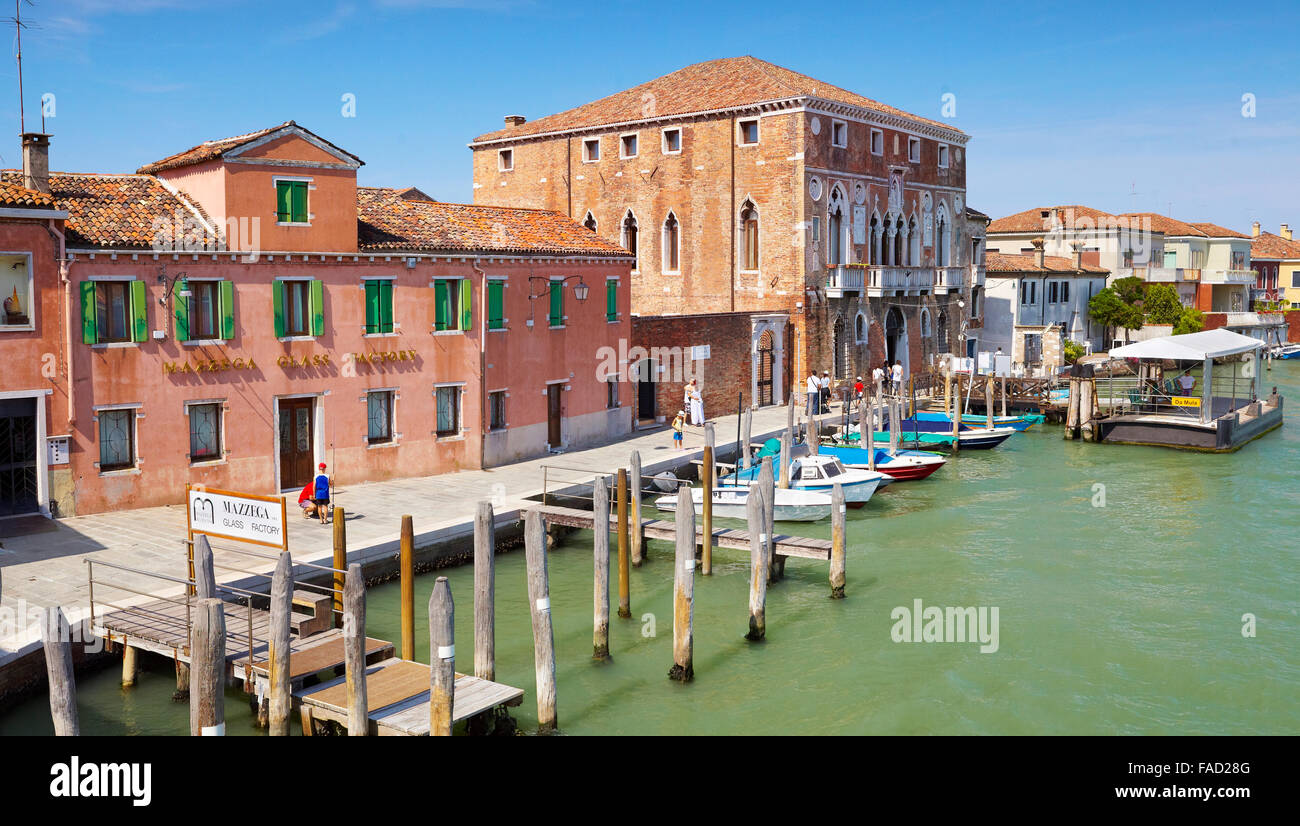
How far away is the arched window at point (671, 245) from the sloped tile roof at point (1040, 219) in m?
27.5

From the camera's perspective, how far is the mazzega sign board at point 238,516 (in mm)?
12130

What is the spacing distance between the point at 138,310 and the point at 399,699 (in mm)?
9087

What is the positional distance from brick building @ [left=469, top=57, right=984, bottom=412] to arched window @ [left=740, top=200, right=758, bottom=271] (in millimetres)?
47

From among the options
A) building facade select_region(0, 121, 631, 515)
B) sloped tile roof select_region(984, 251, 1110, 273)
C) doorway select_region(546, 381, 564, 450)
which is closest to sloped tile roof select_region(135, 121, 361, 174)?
building facade select_region(0, 121, 631, 515)

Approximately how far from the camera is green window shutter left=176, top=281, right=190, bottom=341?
1697 centimetres

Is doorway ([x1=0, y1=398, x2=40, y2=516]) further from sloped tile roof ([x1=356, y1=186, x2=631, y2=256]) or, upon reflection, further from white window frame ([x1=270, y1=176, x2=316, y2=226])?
sloped tile roof ([x1=356, y1=186, x2=631, y2=256])

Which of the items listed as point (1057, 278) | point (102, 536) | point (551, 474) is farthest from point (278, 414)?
point (1057, 278)

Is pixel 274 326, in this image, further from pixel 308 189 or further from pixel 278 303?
pixel 308 189

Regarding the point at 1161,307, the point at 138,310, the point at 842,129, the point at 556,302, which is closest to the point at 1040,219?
the point at 1161,307

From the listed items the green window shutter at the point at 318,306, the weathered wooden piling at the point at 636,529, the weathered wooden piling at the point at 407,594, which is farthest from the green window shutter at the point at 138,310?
the weathered wooden piling at the point at 636,529

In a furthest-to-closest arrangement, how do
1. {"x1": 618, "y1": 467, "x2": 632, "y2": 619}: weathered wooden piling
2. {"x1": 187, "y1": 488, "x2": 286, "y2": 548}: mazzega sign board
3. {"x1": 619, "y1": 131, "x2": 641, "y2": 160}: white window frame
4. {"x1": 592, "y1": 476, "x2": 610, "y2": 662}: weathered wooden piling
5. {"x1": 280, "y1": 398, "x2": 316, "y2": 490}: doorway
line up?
{"x1": 619, "y1": 131, "x2": 641, "y2": 160}: white window frame < {"x1": 280, "y1": 398, "x2": 316, "y2": 490}: doorway < {"x1": 618, "y1": 467, "x2": 632, "y2": 619}: weathered wooden piling < {"x1": 592, "y1": 476, "x2": 610, "y2": 662}: weathered wooden piling < {"x1": 187, "y1": 488, "x2": 286, "y2": 548}: mazzega sign board

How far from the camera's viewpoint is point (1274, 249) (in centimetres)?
7344
